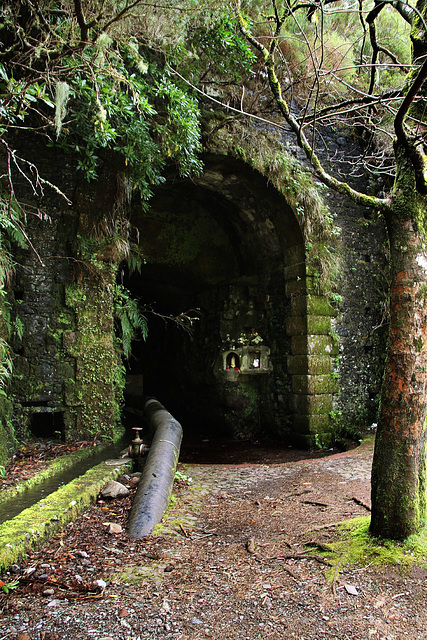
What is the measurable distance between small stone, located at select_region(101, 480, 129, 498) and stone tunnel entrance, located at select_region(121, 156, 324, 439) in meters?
3.70

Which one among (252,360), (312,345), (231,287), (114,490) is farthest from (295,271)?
(114,490)

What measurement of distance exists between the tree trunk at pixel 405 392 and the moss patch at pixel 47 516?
86.0 inches

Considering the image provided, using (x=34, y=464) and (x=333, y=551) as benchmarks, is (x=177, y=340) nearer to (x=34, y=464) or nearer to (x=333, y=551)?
(x=34, y=464)

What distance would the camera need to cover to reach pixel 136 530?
3.21m

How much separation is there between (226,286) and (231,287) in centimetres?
17

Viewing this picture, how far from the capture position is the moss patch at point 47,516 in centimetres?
268

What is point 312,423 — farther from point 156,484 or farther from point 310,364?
point 156,484

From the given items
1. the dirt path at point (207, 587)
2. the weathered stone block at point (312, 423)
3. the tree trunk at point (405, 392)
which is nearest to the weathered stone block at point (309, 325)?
the weathered stone block at point (312, 423)

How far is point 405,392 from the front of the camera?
2.72 meters

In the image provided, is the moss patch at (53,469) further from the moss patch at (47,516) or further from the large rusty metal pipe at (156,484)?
the large rusty metal pipe at (156,484)

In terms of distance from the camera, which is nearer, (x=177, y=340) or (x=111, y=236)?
(x=111, y=236)

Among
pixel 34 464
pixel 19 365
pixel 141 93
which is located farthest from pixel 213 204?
pixel 34 464

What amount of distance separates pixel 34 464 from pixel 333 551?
10.7ft

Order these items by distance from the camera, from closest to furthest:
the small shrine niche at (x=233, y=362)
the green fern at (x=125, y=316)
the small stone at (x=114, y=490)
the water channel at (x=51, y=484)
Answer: the water channel at (x=51, y=484) < the small stone at (x=114, y=490) < the green fern at (x=125, y=316) < the small shrine niche at (x=233, y=362)
